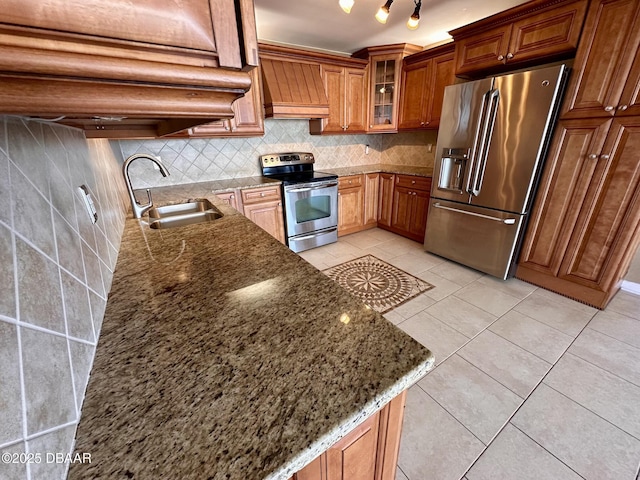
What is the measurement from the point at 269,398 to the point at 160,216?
188 centimetres

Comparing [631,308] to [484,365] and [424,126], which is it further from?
[424,126]

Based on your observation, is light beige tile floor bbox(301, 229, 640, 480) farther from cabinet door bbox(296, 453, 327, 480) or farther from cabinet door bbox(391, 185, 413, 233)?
cabinet door bbox(391, 185, 413, 233)

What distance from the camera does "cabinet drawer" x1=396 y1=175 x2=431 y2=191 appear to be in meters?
3.09

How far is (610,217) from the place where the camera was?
1.91 metres

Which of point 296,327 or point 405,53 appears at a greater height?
Answer: point 405,53

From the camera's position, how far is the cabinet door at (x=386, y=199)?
3.61m

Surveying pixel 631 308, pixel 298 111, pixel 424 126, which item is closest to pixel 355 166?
pixel 424 126

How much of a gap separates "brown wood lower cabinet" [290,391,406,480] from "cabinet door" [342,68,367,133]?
3.39 m

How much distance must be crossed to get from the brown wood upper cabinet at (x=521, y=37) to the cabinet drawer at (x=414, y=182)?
1.11 m

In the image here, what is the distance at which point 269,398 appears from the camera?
1.58 feet

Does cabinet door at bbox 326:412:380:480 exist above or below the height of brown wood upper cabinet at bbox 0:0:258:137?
below

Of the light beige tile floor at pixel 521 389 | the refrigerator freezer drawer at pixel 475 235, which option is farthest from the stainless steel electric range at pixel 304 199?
the light beige tile floor at pixel 521 389

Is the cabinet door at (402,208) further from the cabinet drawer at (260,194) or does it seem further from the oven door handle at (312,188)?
the cabinet drawer at (260,194)

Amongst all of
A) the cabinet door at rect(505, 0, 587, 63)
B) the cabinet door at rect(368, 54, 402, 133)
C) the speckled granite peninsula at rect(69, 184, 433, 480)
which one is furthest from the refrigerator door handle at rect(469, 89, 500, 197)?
the speckled granite peninsula at rect(69, 184, 433, 480)
